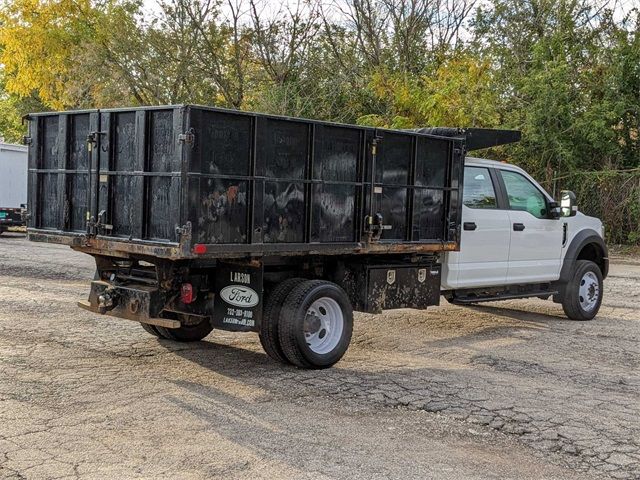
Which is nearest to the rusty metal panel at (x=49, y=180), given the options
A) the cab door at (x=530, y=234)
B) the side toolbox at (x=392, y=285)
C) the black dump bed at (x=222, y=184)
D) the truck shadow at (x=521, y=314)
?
the black dump bed at (x=222, y=184)

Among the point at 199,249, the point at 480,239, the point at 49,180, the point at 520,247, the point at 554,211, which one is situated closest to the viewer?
the point at 199,249

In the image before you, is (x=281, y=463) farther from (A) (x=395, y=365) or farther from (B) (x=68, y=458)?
(A) (x=395, y=365)

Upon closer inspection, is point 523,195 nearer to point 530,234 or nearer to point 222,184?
point 530,234

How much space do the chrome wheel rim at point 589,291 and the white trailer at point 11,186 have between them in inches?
733

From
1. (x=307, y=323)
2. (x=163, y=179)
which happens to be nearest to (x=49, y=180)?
(x=163, y=179)

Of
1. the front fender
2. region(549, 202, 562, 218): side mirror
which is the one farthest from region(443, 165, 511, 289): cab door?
the front fender

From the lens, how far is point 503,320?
1073cm

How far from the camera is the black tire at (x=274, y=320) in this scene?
707cm

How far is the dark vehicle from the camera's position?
638 centimetres

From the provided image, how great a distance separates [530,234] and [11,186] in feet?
62.6

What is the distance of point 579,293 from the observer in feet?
35.2

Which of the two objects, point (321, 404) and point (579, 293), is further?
point (579, 293)

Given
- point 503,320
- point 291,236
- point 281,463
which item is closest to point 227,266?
point 291,236

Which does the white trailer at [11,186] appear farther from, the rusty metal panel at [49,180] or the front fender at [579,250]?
the front fender at [579,250]
